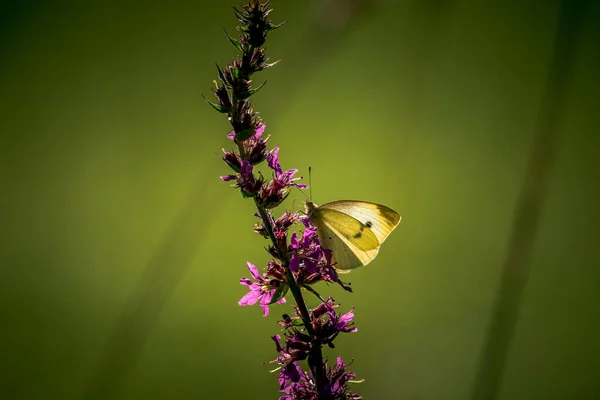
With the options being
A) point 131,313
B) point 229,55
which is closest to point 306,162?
point 229,55

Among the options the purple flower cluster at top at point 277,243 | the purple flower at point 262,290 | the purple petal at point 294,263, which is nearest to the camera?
the purple flower cluster at top at point 277,243

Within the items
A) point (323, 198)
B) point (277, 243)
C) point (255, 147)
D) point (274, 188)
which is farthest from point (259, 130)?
point (323, 198)

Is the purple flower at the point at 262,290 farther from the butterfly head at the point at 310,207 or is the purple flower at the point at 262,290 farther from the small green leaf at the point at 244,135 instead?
the small green leaf at the point at 244,135

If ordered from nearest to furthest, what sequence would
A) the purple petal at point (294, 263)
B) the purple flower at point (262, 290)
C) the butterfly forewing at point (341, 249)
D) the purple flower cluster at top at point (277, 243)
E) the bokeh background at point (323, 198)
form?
the purple flower cluster at top at point (277, 243) → the purple petal at point (294, 263) → the purple flower at point (262, 290) → the butterfly forewing at point (341, 249) → the bokeh background at point (323, 198)

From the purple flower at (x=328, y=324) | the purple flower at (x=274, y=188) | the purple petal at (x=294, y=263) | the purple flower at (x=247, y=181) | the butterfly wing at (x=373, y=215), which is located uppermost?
the butterfly wing at (x=373, y=215)

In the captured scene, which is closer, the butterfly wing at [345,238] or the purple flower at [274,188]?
the purple flower at [274,188]

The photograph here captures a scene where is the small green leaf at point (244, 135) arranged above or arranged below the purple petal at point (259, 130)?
below

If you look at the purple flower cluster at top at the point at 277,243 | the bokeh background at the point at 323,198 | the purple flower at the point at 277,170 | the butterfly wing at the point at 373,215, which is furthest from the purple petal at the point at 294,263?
the bokeh background at the point at 323,198

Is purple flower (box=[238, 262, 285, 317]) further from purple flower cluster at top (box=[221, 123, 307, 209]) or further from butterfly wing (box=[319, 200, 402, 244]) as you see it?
butterfly wing (box=[319, 200, 402, 244])

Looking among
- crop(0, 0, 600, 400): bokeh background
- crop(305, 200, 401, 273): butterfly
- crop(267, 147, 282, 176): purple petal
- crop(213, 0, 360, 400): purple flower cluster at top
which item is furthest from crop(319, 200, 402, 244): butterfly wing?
crop(0, 0, 600, 400): bokeh background

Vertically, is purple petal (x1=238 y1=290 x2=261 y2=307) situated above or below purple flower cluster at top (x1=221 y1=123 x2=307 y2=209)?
below
